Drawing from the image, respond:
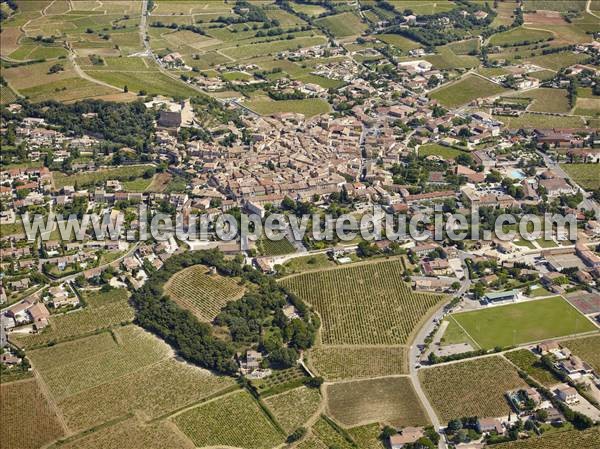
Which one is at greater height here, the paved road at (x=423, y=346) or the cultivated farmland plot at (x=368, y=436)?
Answer: the paved road at (x=423, y=346)

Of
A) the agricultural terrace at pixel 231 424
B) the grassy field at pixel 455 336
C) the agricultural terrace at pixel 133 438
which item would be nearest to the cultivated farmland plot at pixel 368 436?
the agricultural terrace at pixel 231 424

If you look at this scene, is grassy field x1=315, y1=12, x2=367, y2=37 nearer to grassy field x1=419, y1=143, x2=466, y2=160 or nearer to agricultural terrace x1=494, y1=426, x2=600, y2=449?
grassy field x1=419, y1=143, x2=466, y2=160

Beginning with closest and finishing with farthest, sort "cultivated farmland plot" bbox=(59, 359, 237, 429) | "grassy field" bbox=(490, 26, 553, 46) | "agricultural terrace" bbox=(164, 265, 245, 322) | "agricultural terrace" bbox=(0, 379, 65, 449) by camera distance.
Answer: "agricultural terrace" bbox=(0, 379, 65, 449)
"cultivated farmland plot" bbox=(59, 359, 237, 429)
"agricultural terrace" bbox=(164, 265, 245, 322)
"grassy field" bbox=(490, 26, 553, 46)

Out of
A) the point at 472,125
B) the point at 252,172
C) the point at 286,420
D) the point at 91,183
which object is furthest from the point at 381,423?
the point at 472,125

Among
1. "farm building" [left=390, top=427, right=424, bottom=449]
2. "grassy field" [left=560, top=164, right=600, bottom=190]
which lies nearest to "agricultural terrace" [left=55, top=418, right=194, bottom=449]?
"farm building" [left=390, top=427, right=424, bottom=449]

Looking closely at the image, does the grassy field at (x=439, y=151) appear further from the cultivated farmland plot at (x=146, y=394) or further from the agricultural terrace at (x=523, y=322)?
the cultivated farmland plot at (x=146, y=394)

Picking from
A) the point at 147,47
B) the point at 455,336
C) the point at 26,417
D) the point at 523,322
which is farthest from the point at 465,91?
the point at 26,417
